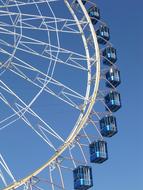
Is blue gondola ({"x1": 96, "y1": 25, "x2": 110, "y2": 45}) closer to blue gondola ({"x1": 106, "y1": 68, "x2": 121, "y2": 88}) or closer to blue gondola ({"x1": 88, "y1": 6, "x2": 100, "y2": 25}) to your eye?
blue gondola ({"x1": 88, "y1": 6, "x2": 100, "y2": 25})

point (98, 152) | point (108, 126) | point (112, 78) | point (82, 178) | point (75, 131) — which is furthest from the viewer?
point (112, 78)

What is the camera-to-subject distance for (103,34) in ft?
115

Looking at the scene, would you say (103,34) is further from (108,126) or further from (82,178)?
(82,178)

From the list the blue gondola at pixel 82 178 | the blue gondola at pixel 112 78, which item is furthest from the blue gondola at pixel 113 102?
the blue gondola at pixel 82 178

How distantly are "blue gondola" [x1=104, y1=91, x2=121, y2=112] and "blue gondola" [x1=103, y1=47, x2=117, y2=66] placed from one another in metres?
2.62

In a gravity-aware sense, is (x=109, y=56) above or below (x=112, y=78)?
above

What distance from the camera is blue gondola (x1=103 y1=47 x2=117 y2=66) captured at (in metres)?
34.0

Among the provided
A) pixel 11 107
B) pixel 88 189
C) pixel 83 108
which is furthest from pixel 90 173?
pixel 11 107

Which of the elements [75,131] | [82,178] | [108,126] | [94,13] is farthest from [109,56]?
[82,178]

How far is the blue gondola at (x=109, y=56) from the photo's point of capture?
34.0m

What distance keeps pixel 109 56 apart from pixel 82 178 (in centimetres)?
948

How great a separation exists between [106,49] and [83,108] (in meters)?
6.27

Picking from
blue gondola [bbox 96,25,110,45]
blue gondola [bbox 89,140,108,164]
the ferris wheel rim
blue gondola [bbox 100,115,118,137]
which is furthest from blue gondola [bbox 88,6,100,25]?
blue gondola [bbox 89,140,108,164]

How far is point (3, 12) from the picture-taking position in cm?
2689
